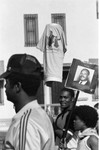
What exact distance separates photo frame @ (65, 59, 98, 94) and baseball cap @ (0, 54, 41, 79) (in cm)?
252

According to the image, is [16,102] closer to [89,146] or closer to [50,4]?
[89,146]

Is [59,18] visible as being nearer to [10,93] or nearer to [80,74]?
[80,74]

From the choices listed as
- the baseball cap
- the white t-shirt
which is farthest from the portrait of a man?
the baseball cap

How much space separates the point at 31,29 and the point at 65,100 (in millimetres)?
16503

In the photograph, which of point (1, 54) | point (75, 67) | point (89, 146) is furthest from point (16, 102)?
point (1, 54)

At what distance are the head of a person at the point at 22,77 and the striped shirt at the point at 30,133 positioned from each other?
0.44ft

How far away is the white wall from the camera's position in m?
21.2

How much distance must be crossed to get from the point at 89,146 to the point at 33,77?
2004 mm

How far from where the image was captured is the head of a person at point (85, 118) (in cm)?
508

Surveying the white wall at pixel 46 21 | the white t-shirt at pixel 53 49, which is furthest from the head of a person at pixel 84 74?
the white wall at pixel 46 21

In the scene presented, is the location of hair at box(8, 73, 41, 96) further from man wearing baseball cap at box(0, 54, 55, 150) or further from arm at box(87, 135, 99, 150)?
arm at box(87, 135, 99, 150)

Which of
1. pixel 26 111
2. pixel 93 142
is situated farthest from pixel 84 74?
pixel 26 111

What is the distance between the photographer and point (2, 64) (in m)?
21.3

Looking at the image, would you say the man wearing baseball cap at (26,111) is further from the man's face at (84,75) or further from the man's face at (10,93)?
the man's face at (84,75)
